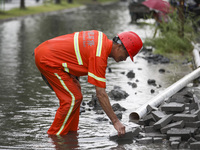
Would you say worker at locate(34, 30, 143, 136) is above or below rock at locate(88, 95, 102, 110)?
above

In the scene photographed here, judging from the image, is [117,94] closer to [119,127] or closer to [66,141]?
[66,141]

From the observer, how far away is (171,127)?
5.76m

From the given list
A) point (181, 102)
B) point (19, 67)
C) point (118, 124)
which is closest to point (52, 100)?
point (181, 102)

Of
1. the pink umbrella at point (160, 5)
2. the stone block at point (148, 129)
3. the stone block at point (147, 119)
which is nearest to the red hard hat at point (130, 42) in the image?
the stone block at point (148, 129)

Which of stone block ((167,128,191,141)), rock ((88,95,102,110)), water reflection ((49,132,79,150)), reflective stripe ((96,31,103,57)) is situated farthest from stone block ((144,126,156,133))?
rock ((88,95,102,110))

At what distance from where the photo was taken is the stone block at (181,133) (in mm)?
5492

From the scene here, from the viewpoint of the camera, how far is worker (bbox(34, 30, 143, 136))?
5219 mm

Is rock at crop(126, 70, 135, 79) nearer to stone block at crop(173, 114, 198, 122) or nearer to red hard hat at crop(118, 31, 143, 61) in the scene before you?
stone block at crop(173, 114, 198, 122)

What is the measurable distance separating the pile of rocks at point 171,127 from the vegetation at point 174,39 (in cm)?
698

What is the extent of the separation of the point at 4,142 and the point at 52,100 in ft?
7.69

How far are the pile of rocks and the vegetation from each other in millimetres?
6977

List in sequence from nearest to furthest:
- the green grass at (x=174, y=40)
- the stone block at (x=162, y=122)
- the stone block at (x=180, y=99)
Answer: the stone block at (x=162, y=122)
the stone block at (x=180, y=99)
the green grass at (x=174, y=40)

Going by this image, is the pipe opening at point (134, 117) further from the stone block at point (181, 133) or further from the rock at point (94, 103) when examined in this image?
the stone block at point (181, 133)

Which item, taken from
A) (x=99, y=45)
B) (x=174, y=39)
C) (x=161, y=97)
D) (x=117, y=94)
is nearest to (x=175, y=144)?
(x=99, y=45)
